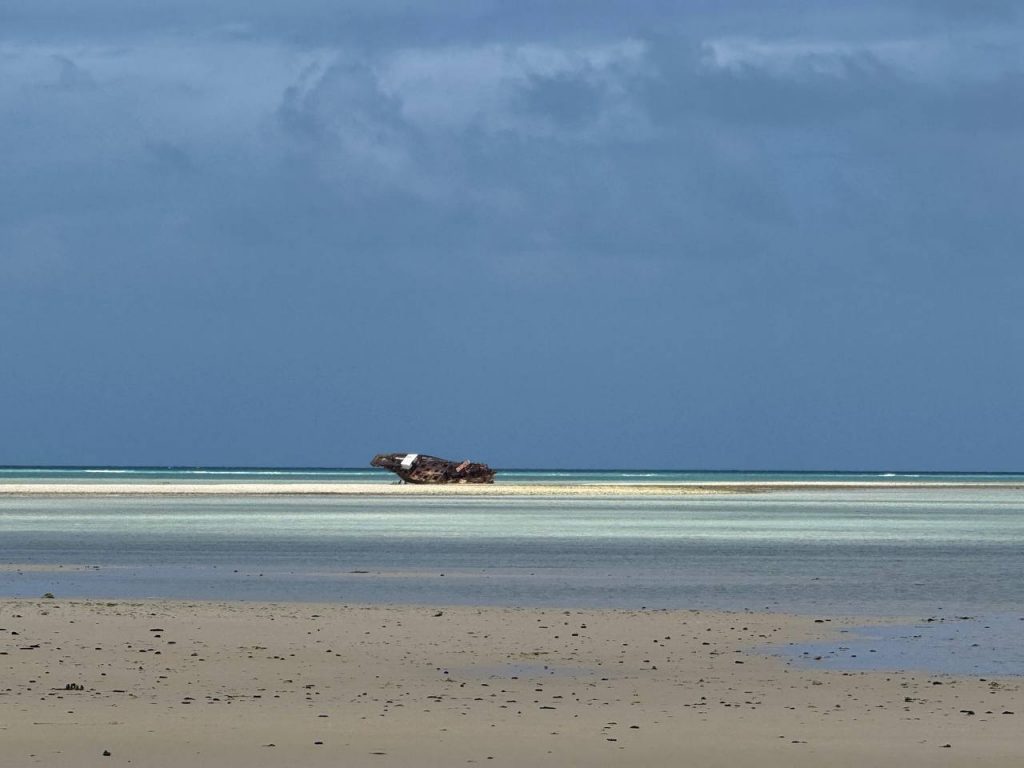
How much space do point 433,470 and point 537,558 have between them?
8776cm

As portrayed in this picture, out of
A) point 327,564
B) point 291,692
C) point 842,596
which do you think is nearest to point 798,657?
point 291,692

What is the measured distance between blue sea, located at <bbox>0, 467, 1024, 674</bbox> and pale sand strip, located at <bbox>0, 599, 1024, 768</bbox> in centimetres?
471

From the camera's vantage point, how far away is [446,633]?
23.5m

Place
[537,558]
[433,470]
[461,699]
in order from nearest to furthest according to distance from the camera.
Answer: [461,699]
[537,558]
[433,470]

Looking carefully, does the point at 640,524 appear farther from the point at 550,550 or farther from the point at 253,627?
the point at 253,627

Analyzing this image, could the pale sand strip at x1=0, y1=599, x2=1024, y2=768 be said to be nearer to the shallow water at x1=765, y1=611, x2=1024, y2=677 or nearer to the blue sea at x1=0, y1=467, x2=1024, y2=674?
the shallow water at x1=765, y1=611, x2=1024, y2=677

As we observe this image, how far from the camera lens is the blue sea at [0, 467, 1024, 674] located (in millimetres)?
30484

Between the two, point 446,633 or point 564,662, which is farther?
point 446,633

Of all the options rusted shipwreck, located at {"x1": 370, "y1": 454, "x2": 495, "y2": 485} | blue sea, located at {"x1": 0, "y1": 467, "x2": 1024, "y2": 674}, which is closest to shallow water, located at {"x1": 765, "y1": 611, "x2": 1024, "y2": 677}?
blue sea, located at {"x1": 0, "y1": 467, "x2": 1024, "y2": 674}

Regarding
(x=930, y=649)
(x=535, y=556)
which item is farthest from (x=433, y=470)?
(x=930, y=649)

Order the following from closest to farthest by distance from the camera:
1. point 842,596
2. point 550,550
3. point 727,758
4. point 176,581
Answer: point 727,758 < point 842,596 < point 176,581 < point 550,550

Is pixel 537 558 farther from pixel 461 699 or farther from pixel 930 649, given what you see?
pixel 461 699

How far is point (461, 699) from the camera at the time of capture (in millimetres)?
17125

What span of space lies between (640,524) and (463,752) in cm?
5203
